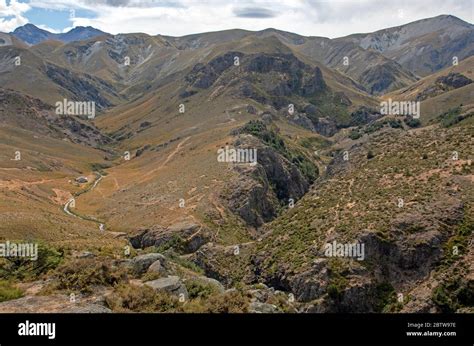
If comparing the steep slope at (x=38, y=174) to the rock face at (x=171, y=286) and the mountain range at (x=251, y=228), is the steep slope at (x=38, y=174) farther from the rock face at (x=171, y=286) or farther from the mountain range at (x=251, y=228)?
the rock face at (x=171, y=286)

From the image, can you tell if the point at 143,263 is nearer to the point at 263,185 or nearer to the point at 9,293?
the point at 9,293

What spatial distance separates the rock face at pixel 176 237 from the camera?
68062mm

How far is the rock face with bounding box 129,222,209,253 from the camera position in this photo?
68062mm

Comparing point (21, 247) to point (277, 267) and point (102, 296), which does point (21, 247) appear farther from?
point (277, 267)

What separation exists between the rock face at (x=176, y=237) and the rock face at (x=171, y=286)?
4249cm

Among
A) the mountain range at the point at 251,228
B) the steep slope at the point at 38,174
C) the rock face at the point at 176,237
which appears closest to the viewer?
the mountain range at the point at 251,228

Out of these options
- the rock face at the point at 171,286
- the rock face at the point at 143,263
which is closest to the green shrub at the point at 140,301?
the rock face at the point at 171,286

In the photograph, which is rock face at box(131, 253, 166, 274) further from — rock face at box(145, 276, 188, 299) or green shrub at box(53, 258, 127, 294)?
rock face at box(145, 276, 188, 299)

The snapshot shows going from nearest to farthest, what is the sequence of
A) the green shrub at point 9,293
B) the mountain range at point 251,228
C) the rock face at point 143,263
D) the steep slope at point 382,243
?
the green shrub at point 9,293 → the mountain range at point 251,228 → the rock face at point 143,263 → the steep slope at point 382,243

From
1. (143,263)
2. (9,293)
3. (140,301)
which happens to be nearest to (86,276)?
(9,293)

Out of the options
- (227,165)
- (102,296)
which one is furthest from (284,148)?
(102,296)

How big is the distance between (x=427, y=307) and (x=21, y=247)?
3169cm

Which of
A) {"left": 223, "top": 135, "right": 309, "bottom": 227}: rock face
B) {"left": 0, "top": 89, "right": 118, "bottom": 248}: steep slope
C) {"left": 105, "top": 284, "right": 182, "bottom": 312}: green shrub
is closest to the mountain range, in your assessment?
{"left": 105, "top": 284, "right": 182, "bottom": 312}: green shrub

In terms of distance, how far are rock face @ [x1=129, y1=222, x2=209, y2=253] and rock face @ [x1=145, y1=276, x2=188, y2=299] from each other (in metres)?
42.5
